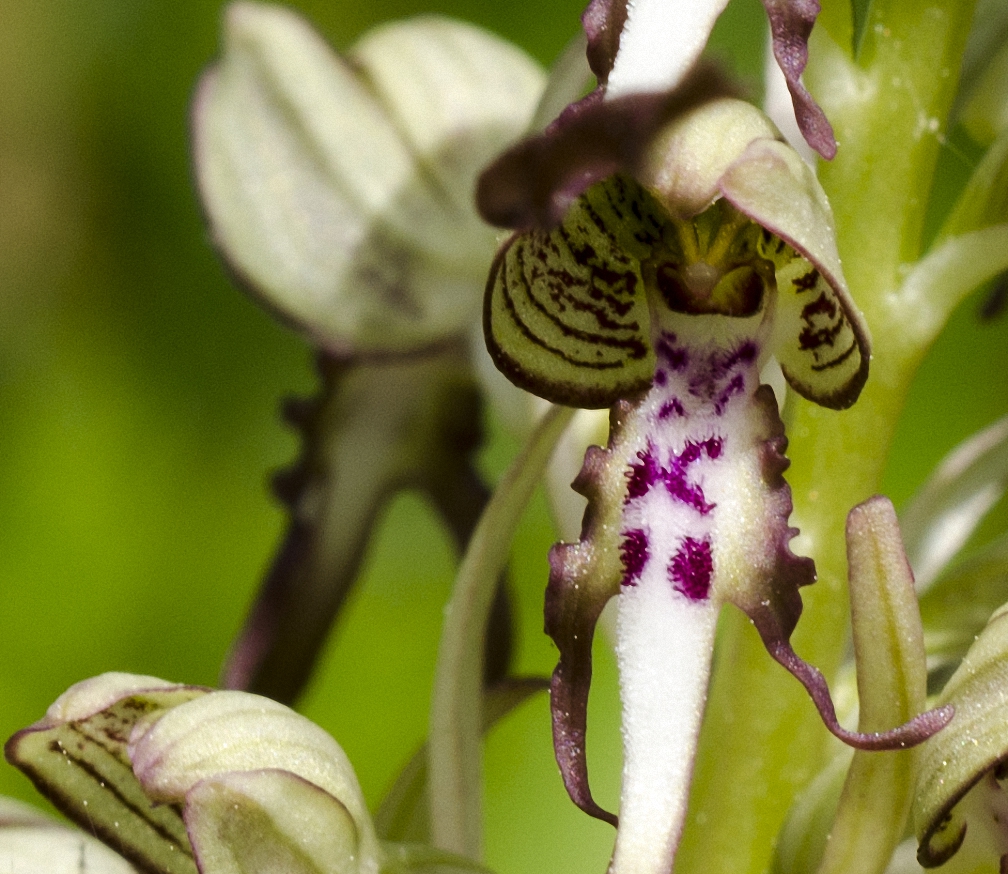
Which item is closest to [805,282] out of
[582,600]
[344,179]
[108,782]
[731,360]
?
[731,360]

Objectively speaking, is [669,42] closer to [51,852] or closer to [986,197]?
[986,197]

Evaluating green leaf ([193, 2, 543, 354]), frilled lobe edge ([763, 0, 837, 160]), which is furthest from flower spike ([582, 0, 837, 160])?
green leaf ([193, 2, 543, 354])

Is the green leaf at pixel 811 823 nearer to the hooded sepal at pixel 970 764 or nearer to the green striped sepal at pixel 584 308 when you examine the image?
the hooded sepal at pixel 970 764

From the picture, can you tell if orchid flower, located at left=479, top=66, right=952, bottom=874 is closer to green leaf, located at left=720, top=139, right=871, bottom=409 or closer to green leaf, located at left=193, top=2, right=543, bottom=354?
green leaf, located at left=720, top=139, right=871, bottom=409

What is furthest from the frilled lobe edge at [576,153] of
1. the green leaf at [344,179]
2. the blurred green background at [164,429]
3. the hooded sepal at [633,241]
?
the blurred green background at [164,429]

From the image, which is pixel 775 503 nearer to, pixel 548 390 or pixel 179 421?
pixel 548 390

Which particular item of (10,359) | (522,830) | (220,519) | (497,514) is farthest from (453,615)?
(10,359)
